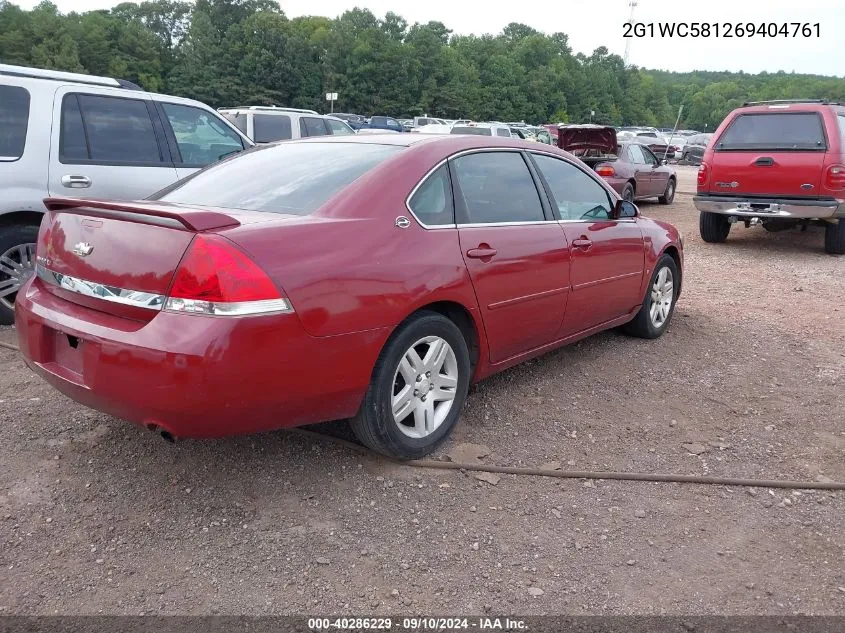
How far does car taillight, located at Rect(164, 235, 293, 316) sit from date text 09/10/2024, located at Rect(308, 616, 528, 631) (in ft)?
3.61

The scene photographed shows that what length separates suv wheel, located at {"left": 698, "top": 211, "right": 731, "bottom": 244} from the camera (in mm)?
10672

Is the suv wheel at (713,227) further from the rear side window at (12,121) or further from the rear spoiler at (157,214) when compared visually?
the rear spoiler at (157,214)

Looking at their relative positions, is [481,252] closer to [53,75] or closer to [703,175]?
[53,75]

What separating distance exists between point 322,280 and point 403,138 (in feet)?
4.38

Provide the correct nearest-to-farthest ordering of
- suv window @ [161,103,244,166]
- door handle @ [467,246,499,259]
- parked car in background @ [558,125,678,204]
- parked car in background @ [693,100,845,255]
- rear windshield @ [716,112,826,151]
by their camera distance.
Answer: door handle @ [467,246,499,259], suv window @ [161,103,244,166], parked car in background @ [693,100,845,255], rear windshield @ [716,112,826,151], parked car in background @ [558,125,678,204]

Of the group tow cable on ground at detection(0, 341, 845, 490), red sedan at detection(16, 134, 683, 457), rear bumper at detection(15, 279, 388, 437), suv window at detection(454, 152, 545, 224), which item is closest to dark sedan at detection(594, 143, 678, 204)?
suv window at detection(454, 152, 545, 224)

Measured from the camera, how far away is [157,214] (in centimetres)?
281

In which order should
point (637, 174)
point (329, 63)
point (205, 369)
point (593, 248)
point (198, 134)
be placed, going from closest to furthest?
1. point (205, 369)
2. point (593, 248)
3. point (198, 134)
4. point (637, 174)
5. point (329, 63)

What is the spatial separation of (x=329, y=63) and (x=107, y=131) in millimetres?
80222

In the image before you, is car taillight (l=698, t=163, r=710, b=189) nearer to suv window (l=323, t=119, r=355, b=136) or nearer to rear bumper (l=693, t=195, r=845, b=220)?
rear bumper (l=693, t=195, r=845, b=220)

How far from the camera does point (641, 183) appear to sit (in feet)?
49.3

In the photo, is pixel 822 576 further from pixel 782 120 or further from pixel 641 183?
pixel 641 183

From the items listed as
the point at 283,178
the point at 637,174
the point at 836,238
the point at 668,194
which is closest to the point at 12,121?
the point at 283,178

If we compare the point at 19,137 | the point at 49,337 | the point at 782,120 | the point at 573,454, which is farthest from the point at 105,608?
the point at 782,120
